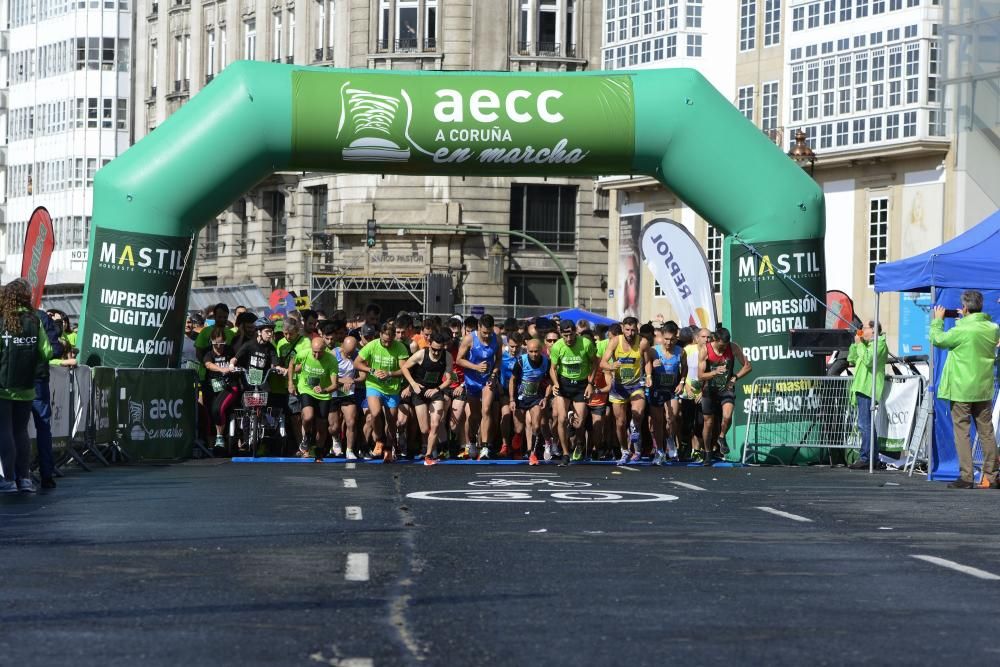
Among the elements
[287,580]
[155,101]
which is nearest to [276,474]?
[287,580]

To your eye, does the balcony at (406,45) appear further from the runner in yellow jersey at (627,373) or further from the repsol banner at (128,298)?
the repsol banner at (128,298)

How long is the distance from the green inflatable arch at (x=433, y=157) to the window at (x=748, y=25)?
97.4 feet

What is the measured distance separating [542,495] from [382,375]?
6884 millimetres

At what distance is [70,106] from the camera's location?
82.1 meters

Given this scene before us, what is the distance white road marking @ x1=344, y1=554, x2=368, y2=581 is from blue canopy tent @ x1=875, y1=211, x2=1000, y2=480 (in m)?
10.1

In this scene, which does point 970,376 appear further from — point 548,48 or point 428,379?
point 548,48

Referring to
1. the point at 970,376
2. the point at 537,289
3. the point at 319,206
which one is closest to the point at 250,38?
the point at 319,206

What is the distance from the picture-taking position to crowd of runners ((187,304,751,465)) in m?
23.1

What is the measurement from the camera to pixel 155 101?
74.7 metres

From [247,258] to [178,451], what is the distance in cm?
4554

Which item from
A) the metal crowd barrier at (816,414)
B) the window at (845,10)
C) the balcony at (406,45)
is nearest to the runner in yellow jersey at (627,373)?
the metal crowd barrier at (816,414)

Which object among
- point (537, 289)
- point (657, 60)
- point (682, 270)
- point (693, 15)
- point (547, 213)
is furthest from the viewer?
point (547, 213)

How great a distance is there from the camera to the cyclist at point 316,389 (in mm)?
23484

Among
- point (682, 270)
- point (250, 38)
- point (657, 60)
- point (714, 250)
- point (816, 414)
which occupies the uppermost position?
point (250, 38)
